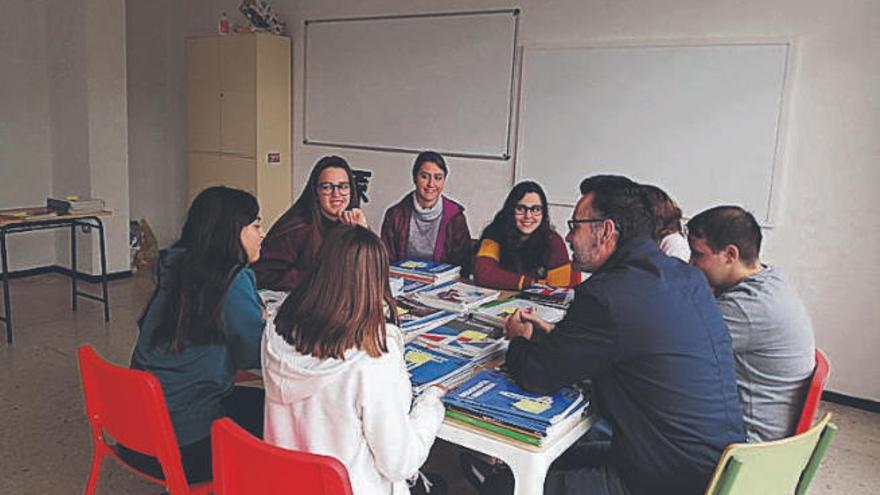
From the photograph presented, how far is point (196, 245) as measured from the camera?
1.98 metres

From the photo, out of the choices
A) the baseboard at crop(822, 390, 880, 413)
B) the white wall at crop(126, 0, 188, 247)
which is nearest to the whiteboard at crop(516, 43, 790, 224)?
the baseboard at crop(822, 390, 880, 413)

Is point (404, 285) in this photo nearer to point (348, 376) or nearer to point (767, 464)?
point (348, 376)

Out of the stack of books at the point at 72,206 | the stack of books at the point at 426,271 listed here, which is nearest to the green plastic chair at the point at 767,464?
the stack of books at the point at 426,271

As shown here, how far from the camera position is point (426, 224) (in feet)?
12.0

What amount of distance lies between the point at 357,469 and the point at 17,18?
5509 mm

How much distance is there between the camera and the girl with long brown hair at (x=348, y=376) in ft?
4.99

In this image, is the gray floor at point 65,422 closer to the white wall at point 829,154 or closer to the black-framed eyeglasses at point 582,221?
the white wall at point 829,154

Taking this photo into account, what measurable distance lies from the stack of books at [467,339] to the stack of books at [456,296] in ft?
0.71

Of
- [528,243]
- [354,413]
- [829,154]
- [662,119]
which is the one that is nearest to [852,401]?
[829,154]

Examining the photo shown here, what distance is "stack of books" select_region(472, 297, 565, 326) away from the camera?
240cm

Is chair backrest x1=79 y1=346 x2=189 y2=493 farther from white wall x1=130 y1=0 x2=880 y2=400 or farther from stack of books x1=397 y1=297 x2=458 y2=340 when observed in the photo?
white wall x1=130 y1=0 x2=880 y2=400

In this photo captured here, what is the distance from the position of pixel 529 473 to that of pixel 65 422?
2568mm

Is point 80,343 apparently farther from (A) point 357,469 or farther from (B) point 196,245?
(A) point 357,469

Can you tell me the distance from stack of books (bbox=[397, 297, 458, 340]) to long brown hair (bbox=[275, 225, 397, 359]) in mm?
584
